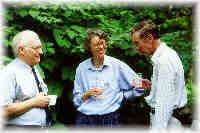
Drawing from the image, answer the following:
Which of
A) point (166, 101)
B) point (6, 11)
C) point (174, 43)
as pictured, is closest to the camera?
point (166, 101)

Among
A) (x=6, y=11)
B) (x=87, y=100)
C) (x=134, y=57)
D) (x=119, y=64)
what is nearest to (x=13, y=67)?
(x=87, y=100)

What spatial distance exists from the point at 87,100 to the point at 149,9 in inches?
101

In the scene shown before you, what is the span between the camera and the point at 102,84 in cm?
468

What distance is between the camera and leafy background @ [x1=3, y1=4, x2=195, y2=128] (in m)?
5.71

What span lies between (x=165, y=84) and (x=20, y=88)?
4.72 ft

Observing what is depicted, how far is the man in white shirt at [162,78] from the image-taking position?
3.99m

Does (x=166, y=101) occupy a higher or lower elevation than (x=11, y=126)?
higher

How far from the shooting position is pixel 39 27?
19.2 ft

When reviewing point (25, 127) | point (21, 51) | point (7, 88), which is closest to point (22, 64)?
point (21, 51)

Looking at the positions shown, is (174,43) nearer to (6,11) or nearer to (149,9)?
(149,9)

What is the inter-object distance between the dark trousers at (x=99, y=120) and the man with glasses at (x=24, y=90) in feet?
2.00

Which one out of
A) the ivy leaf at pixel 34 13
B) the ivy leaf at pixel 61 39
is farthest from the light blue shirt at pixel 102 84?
the ivy leaf at pixel 34 13

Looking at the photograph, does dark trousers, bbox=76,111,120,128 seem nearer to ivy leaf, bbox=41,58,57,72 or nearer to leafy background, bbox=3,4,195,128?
leafy background, bbox=3,4,195,128

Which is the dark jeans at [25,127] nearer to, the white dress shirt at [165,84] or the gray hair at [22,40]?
the gray hair at [22,40]
